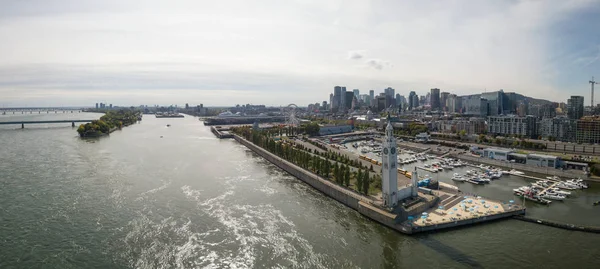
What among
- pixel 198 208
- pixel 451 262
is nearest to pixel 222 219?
pixel 198 208

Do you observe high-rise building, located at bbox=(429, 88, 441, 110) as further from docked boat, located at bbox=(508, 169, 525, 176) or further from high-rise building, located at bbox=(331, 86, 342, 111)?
docked boat, located at bbox=(508, 169, 525, 176)

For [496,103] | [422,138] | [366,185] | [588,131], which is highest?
[496,103]

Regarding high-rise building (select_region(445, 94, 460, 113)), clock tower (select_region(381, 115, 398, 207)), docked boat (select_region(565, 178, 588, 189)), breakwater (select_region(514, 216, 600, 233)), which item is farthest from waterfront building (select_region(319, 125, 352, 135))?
high-rise building (select_region(445, 94, 460, 113))

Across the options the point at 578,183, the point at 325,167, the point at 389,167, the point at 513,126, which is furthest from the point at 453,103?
the point at 389,167

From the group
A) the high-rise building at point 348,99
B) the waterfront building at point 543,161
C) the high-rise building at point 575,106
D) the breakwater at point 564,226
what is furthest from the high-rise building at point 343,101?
the breakwater at point 564,226

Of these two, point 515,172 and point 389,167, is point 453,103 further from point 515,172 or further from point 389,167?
point 389,167

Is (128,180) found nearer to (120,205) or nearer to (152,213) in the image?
(120,205)
